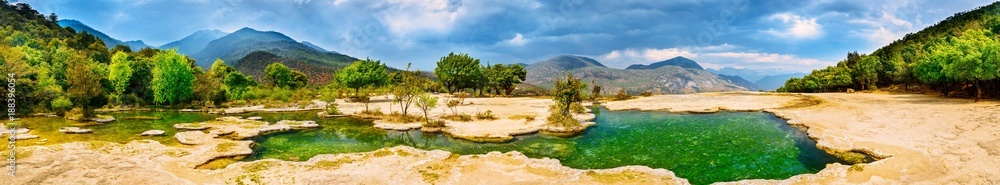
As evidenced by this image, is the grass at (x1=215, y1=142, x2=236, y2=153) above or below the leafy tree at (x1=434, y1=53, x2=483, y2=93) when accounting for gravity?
below

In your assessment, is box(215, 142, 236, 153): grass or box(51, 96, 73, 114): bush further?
box(51, 96, 73, 114): bush

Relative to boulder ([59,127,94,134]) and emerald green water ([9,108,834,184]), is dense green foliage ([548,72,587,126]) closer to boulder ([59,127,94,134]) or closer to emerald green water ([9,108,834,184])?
emerald green water ([9,108,834,184])

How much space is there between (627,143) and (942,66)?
42968 millimetres

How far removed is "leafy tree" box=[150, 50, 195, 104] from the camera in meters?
54.5

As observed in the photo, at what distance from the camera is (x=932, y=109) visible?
36.9 meters

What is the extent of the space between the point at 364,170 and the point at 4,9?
149231 mm

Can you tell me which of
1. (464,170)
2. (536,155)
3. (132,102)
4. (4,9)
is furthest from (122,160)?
(4,9)

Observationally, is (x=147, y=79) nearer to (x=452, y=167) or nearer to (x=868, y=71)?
(x=452, y=167)

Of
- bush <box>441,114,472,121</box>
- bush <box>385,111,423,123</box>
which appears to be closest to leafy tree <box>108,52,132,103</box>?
bush <box>385,111,423,123</box>

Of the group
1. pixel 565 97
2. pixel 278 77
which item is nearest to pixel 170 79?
pixel 278 77

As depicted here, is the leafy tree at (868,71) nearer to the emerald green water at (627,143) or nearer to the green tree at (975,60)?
the green tree at (975,60)

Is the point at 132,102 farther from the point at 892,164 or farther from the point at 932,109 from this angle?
the point at 932,109

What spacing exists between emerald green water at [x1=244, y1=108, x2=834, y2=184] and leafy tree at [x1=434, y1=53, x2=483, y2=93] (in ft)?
153

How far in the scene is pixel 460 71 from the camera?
278ft
